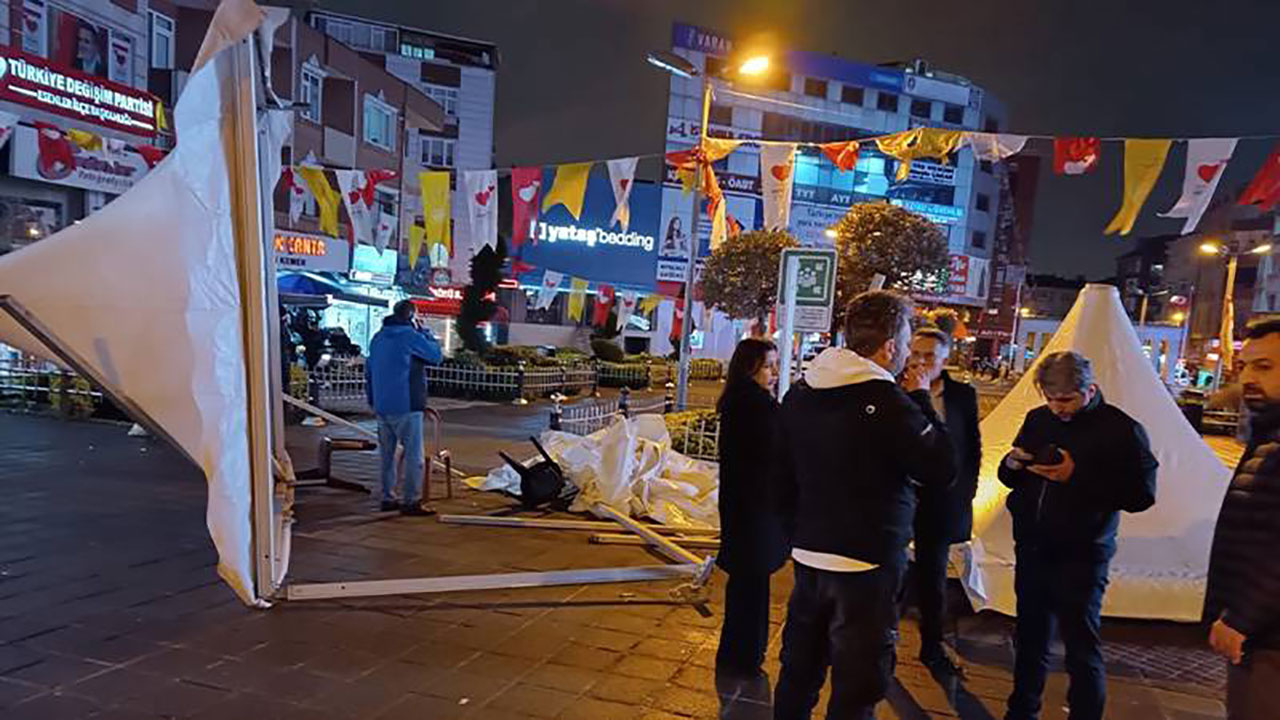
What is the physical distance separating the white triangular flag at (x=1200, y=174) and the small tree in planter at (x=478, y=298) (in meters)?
14.5

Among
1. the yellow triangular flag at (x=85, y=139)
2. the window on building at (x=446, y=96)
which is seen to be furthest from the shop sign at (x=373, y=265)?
the window on building at (x=446, y=96)

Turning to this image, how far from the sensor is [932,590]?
14.1 feet

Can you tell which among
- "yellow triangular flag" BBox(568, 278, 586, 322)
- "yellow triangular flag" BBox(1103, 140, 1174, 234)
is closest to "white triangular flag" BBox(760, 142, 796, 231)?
"yellow triangular flag" BBox(1103, 140, 1174, 234)

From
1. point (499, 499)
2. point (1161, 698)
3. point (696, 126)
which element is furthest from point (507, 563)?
point (696, 126)

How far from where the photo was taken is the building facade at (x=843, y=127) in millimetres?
47156

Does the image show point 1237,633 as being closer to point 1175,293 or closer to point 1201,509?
point 1201,509

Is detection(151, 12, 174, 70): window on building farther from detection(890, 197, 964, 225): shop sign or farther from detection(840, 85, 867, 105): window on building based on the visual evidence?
detection(840, 85, 867, 105): window on building

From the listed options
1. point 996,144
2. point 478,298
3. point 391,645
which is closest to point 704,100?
Result: point 996,144

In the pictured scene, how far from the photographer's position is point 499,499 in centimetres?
791

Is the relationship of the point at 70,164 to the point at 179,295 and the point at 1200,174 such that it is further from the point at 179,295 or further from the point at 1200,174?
the point at 1200,174

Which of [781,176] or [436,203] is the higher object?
[781,176]

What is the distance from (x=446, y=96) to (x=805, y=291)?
40.5 metres

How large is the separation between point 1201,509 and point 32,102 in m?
20.2

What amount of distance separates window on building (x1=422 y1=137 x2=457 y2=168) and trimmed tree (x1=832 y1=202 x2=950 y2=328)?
1146 inches
